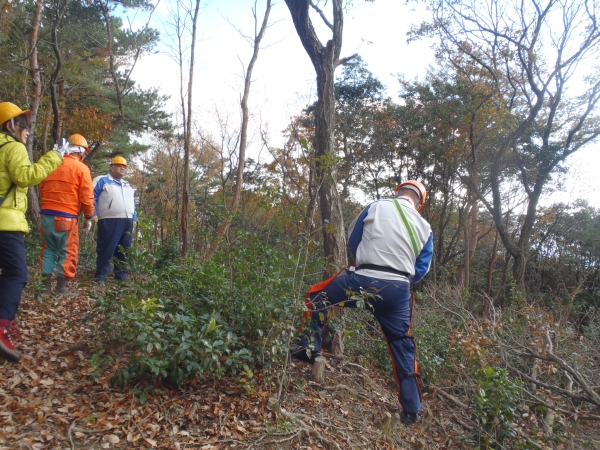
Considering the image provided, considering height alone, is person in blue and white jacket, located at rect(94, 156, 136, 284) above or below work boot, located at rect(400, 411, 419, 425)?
above

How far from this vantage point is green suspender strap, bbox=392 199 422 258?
3.30 m

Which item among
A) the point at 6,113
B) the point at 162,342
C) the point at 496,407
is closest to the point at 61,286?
the point at 6,113

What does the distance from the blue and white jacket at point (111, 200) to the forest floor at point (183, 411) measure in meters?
1.53

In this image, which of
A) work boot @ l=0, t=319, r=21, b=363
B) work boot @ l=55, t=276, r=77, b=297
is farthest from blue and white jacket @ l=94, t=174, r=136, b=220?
work boot @ l=0, t=319, r=21, b=363

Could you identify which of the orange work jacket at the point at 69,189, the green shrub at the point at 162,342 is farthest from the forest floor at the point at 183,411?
the orange work jacket at the point at 69,189

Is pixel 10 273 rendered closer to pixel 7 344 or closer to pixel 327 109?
pixel 7 344

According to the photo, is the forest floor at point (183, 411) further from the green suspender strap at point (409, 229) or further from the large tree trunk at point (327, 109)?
the green suspender strap at point (409, 229)

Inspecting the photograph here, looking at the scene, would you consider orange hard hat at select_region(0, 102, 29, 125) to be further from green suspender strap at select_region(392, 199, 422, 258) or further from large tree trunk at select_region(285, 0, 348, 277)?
green suspender strap at select_region(392, 199, 422, 258)

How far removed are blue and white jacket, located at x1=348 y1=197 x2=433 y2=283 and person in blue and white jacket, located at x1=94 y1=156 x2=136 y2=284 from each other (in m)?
3.14

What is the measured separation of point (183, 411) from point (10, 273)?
1594 millimetres

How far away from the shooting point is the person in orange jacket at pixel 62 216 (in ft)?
14.1

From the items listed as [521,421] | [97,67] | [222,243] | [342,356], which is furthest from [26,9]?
[521,421]

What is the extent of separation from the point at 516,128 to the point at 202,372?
14432mm

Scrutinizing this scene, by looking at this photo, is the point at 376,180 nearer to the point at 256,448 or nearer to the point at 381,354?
the point at 381,354
